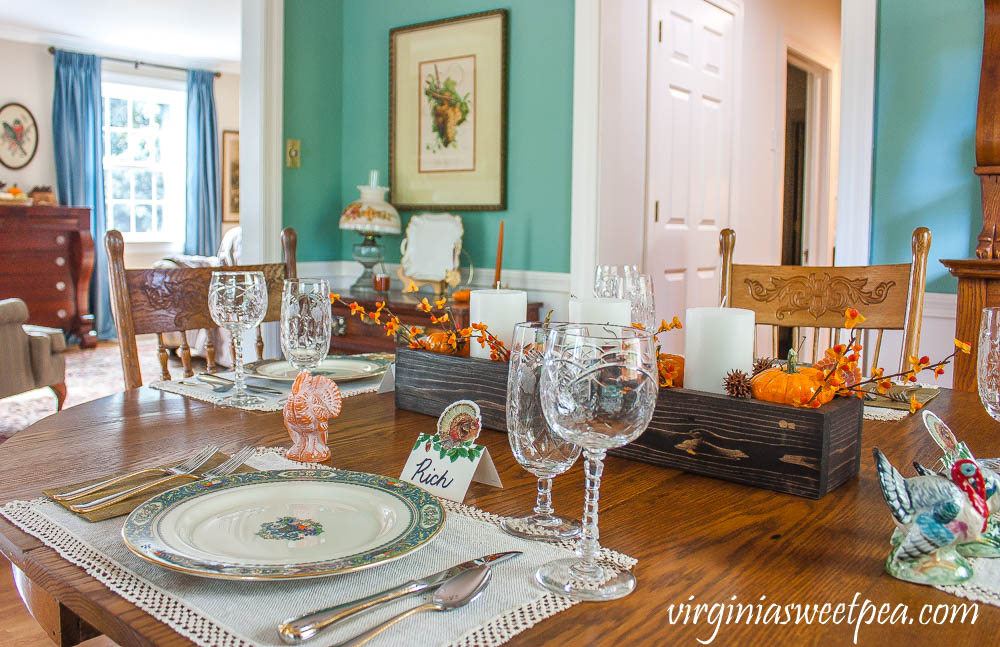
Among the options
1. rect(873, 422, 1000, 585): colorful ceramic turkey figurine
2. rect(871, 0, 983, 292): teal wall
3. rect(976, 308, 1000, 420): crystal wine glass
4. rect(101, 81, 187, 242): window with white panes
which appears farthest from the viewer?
rect(101, 81, 187, 242): window with white panes

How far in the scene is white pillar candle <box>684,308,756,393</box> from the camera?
3.32ft

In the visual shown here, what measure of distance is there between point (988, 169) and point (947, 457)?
1.91 metres

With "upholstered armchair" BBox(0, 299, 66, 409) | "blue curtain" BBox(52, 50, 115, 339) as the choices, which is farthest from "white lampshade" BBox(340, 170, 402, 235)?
"blue curtain" BBox(52, 50, 115, 339)

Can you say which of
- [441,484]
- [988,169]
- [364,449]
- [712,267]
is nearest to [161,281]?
[364,449]

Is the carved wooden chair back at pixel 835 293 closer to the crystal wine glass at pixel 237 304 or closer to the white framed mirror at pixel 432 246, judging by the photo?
the crystal wine glass at pixel 237 304

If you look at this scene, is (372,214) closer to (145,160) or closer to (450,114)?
(450,114)

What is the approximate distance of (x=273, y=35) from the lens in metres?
3.37

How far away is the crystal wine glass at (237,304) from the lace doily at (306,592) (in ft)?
1.88

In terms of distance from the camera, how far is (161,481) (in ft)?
2.92

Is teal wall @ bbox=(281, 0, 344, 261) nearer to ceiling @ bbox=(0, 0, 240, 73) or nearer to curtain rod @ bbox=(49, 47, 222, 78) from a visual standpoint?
ceiling @ bbox=(0, 0, 240, 73)

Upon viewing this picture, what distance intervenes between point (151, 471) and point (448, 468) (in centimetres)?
33

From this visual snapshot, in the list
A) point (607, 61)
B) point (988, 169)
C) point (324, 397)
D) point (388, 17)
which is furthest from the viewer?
point (388, 17)

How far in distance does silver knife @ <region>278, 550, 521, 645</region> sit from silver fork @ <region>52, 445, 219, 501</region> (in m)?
0.38

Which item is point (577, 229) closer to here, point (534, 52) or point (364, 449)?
point (534, 52)
